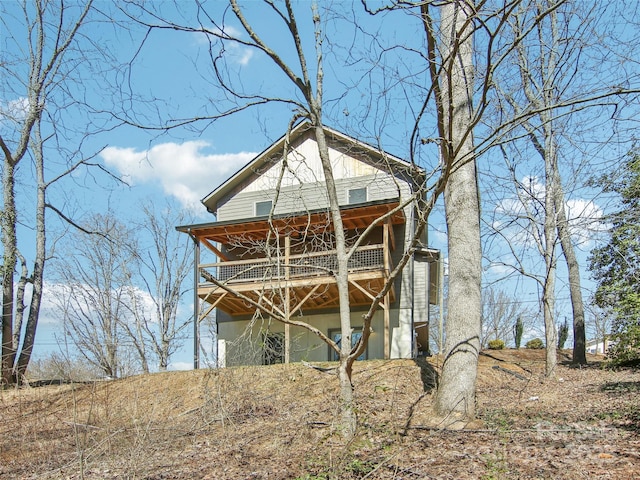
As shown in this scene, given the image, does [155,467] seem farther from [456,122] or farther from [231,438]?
[456,122]

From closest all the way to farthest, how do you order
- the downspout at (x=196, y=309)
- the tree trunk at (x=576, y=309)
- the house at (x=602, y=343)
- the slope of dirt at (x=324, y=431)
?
the slope of dirt at (x=324, y=431), the house at (x=602, y=343), the downspout at (x=196, y=309), the tree trunk at (x=576, y=309)

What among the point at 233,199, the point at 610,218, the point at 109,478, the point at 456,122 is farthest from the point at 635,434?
the point at 233,199

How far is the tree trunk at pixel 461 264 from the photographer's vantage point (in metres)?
7.11

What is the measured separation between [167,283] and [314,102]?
17878 millimetres

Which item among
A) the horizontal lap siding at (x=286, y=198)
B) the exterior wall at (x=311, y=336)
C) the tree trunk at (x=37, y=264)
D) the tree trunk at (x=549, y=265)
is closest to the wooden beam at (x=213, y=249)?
the horizontal lap siding at (x=286, y=198)

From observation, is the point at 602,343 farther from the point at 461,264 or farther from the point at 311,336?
the point at 461,264

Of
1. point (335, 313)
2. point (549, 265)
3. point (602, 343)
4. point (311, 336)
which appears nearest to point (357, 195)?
point (335, 313)

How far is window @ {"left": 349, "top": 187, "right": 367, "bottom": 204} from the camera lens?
17875 mm

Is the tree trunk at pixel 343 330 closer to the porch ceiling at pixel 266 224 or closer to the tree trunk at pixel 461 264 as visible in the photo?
the tree trunk at pixel 461 264

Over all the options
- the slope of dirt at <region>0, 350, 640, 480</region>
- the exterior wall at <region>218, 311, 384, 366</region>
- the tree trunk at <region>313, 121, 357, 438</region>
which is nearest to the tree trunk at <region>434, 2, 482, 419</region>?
the slope of dirt at <region>0, 350, 640, 480</region>

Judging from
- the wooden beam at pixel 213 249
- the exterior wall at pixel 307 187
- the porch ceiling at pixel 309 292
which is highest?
the exterior wall at pixel 307 187

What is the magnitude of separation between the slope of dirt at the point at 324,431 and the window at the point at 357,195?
22.9 ft

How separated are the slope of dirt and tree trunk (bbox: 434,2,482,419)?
49 cm

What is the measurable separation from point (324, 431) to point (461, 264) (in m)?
2.86
